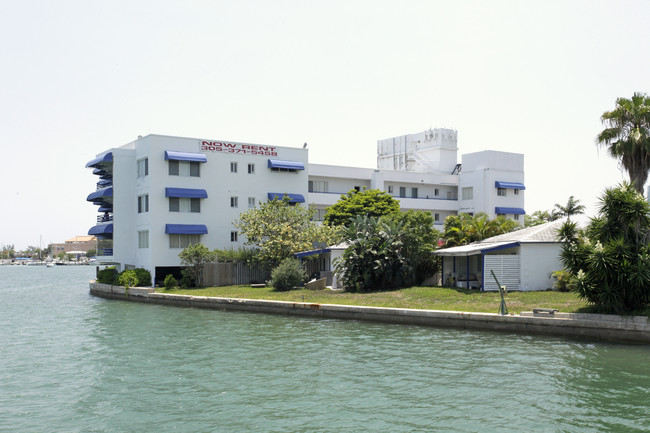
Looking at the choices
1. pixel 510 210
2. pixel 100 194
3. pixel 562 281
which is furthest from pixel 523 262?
pixel 100 194

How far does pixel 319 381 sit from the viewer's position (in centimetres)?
1627

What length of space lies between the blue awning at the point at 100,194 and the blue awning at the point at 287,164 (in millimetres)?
13385

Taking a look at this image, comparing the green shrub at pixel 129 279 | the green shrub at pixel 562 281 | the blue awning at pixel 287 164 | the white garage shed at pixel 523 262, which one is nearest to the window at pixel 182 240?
the green shrub at pixel 129 279

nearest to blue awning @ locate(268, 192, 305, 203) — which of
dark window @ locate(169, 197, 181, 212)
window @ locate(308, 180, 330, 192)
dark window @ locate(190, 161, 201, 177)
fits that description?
dark window @ locate(190, 161, 201, 177)

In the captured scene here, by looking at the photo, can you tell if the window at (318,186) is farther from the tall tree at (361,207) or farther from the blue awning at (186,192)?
the blue awning at (186,192)

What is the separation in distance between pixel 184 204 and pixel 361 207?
14080 mm

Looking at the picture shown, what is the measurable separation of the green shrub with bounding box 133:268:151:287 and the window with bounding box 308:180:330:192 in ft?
63.9

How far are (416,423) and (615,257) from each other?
1313 cm

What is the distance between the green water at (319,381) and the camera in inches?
508

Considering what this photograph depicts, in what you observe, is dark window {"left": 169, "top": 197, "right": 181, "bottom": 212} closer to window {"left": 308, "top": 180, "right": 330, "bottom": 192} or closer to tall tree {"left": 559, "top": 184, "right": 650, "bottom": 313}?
window {"left": 308, "top": 180, "right": 330, "bottom": 192}

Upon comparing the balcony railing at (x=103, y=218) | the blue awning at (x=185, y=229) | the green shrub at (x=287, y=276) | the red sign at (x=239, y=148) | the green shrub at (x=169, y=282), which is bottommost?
the green shrub at (x=169, y=282)

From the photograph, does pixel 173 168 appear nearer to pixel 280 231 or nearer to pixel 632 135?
pixel 280 231

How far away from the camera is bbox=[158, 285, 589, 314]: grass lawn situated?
2520cm

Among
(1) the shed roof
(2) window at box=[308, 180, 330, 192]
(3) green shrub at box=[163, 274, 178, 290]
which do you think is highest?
(2) window at box=[308, 180, 330, 192]
